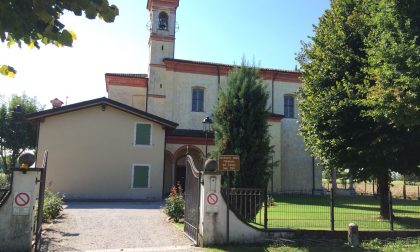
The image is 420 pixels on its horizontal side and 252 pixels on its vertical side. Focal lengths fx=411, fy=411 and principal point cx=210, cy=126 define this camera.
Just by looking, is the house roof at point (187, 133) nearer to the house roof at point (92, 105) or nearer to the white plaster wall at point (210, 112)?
the white plaster wall at point (210, 112)

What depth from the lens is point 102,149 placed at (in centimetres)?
2527

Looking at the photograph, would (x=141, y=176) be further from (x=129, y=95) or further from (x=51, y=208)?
(x=51, y=208)

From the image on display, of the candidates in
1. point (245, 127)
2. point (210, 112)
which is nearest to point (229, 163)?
point (245, 127)

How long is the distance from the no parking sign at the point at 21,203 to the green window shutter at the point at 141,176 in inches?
625

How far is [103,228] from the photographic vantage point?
533 inches

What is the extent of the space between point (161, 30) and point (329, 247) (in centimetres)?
2673

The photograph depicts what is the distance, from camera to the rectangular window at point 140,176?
25.6m

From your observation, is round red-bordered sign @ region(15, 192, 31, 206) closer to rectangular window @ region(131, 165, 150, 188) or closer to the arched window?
rectangular window @ region(131, 165, 150, 188)

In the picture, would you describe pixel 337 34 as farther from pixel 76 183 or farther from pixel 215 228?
pixel 76 183

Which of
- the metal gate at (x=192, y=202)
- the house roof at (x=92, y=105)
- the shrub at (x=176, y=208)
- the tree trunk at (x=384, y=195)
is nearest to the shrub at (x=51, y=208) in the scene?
the shrub at (x=176, y=208)

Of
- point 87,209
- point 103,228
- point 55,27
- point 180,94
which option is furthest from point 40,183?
point 180,94

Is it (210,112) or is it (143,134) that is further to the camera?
(210,112)

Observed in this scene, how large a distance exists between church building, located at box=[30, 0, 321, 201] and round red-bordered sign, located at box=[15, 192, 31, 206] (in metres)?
15.4

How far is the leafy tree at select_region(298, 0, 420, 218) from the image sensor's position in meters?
15.4
